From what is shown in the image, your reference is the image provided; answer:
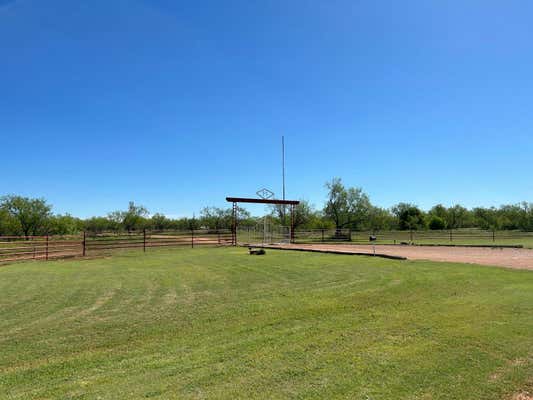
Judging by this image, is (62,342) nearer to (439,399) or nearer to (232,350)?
(232,350)

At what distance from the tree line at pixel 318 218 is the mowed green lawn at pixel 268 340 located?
21.9m

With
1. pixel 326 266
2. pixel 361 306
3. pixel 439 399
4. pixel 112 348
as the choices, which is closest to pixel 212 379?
pixel 112 348

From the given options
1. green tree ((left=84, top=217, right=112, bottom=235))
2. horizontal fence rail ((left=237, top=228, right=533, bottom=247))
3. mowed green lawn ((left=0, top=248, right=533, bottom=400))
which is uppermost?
green tree ((left=84, top=217, right=112, bottom=235))

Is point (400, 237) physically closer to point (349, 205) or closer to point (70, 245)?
point (349, 205)

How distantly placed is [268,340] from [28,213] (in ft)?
170

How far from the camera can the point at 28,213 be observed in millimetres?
44281

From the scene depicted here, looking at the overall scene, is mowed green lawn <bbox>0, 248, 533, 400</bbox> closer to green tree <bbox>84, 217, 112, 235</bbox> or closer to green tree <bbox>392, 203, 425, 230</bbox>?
green tree <bbox>392, 203, 425, 230</bbox>

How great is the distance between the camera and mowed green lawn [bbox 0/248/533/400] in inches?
118

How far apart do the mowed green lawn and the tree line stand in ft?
71.8

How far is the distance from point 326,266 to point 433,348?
7379 millimetres

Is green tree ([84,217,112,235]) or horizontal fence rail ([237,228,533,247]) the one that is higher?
green tree ([84,217,112,235])

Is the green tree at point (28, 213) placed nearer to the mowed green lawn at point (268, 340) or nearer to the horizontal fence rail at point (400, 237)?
the horizontal fence rail at point (400, 237)

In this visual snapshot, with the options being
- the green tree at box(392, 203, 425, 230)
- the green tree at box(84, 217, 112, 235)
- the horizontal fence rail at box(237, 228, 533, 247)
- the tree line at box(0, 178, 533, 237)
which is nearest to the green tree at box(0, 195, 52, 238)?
the tree line at box(0, 178, 533, 237)

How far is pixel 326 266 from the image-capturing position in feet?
36.9
